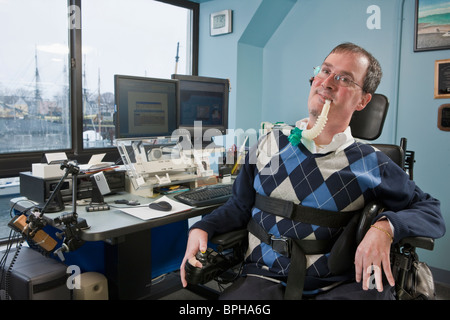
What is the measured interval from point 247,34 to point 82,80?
4.66 feet

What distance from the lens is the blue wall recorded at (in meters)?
2.70

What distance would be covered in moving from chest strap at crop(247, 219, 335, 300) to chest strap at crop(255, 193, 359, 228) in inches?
2.6

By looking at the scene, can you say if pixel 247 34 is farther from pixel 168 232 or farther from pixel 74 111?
pixel 168 232

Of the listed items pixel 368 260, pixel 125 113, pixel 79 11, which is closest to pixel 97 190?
pixel 125 113

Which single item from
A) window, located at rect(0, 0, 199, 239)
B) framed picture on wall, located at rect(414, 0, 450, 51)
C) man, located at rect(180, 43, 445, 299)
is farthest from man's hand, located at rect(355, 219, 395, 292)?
window, located at rect(0, 0, 199, 239)

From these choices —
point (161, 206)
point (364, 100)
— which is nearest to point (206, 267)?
point (161, 206)

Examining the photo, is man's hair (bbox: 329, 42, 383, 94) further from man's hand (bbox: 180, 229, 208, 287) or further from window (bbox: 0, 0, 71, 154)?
window (bbox: 0, 0, 71, 154)

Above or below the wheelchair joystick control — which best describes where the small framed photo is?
above

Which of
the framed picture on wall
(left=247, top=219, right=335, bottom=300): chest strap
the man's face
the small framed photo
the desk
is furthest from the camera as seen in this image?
the small framed photo

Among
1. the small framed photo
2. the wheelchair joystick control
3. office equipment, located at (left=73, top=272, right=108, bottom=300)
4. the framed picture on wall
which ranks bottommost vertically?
office equipment, located at (left=73, top=272, right=108, bottom=300)

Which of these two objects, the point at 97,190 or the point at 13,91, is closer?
the point at 97,190

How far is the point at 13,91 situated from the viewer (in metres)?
2.59

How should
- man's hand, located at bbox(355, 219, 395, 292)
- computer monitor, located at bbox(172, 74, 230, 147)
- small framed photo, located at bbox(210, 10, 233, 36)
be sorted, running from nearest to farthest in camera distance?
Result: man's hand, located at bbox(355, 219, 395, 292), computer monitor, located at bbox(172, 74, 230, 147), small framed photo, located at bbox(210, 10, 233, 36)
